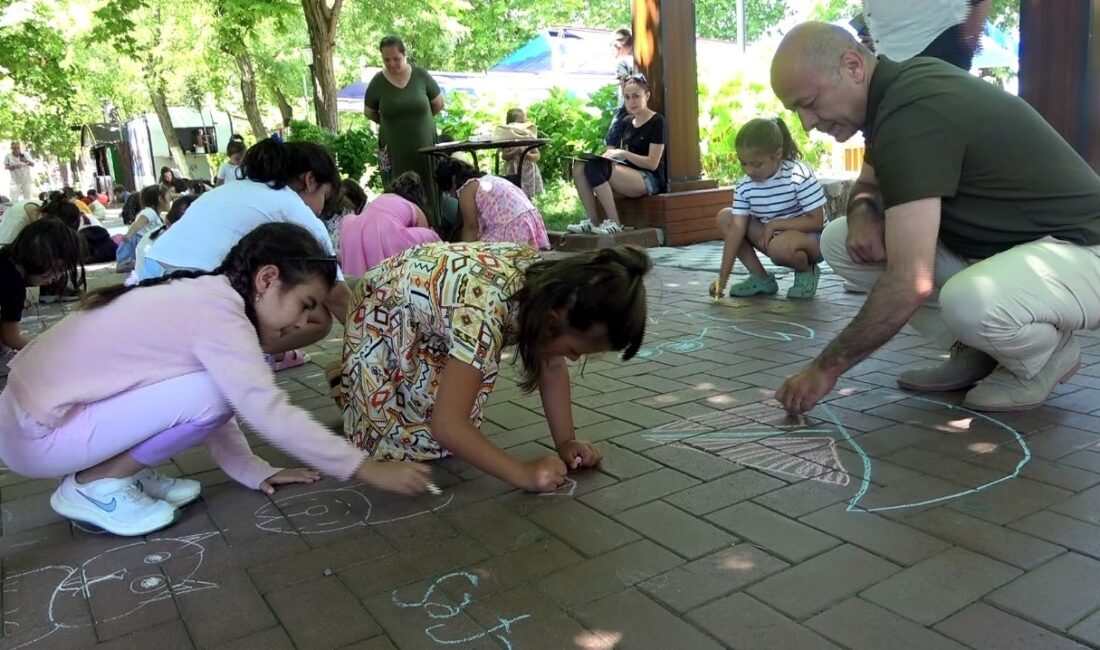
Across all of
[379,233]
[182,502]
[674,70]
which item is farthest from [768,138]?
[182,502]

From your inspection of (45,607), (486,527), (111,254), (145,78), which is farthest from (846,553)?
(145,78)

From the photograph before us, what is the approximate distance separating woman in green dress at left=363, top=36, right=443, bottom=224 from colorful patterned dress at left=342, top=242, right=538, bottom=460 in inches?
184

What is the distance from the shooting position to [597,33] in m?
22.4

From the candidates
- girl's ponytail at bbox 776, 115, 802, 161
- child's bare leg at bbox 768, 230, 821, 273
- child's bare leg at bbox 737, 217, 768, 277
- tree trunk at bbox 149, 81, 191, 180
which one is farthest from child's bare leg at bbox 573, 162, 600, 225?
tree trunk at bbox 149, 81, 191, 180

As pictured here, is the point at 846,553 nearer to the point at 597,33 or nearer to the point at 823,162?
the point at 823,162

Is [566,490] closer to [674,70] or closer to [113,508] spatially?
[113,508]

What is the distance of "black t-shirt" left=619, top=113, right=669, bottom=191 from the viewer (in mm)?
6980

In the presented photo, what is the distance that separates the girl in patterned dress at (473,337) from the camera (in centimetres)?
204

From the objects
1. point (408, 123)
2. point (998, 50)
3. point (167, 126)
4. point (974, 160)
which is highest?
point (167, 126)

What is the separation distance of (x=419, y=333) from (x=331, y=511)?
542 mm

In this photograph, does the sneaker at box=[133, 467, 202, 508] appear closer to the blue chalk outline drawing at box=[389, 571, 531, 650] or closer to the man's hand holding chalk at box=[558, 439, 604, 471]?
the blue chalk outline drawing at box=[389, 571, 531, 650]

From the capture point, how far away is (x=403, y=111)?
7316mm

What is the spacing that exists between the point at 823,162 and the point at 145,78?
52.8 feet

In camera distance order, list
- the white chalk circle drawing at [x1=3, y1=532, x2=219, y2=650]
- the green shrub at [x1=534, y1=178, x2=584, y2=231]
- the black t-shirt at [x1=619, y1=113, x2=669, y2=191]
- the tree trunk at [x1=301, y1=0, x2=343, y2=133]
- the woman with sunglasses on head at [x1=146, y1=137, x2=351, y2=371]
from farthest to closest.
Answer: the tree trunk at [x1=301, y1=0, x2=343, y2=133] < the green shrub at [x1=534, y1=178, x2=584, y2=231] < the black t-shirt at [x1=619, y1=113, x2=669, y2=191] < the woman with sunglasses on head at [x1=146, y1=137, x2=351, y2=371] < the white chalk circle drawing at [x1=3, y1=532, x2=219, y2=650]
